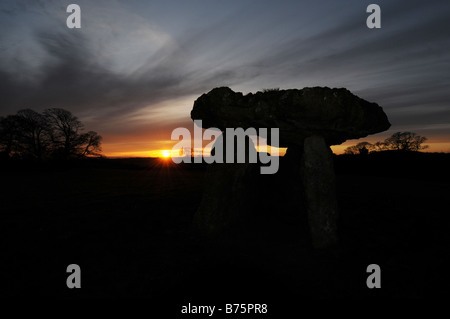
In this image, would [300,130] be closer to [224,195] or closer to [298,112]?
[298,112]

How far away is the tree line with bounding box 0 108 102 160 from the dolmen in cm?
2873

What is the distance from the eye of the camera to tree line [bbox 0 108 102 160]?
27.1m

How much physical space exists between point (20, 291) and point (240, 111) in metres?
6.52

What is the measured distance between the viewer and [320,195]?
20.8 ft

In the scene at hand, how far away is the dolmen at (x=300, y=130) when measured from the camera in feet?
19.8

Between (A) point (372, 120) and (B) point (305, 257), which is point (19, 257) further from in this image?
(A) point (372, 120)

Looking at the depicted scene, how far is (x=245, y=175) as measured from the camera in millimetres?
8055

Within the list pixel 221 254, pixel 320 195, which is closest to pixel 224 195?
pixel 221 254

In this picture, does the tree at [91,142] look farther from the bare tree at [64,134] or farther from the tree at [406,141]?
the tree at [406,141]

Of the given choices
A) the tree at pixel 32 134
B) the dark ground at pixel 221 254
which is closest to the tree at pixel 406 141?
the dark ground at pixel 221 254

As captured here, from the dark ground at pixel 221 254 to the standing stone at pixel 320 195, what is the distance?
43cm

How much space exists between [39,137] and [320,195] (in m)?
33.7

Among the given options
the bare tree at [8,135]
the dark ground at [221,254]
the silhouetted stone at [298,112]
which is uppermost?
the bare tree at [8,135]
